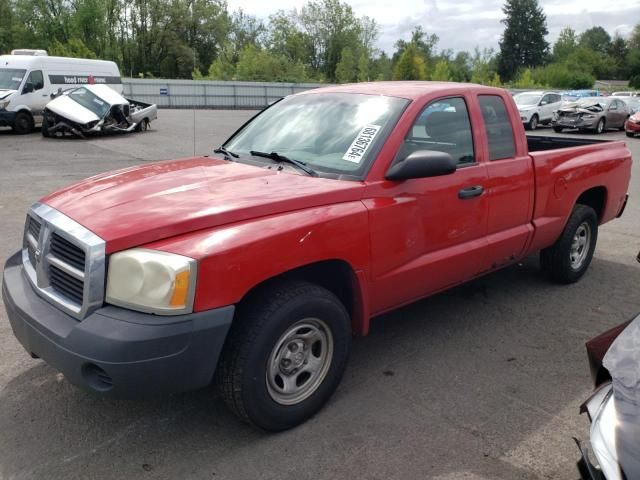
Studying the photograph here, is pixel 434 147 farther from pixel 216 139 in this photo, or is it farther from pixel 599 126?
pixel 599 126

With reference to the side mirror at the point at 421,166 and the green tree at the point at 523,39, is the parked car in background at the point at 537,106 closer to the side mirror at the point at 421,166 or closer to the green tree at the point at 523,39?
the side mirror at the point at 421,166

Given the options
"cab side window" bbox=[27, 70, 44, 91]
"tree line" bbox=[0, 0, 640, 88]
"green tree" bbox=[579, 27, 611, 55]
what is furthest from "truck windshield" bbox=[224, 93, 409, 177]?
"green tree" bbox=[579, 27, 611, 55]

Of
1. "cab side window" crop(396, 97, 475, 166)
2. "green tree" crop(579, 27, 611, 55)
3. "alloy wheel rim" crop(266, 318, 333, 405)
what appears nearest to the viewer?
"alloy wheel rim" crop(266, 318, 333, 405)

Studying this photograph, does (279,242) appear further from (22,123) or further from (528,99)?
(528,99)

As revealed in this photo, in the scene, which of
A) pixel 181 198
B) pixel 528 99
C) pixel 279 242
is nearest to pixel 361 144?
pixel 279 242

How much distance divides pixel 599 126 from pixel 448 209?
2312 cm

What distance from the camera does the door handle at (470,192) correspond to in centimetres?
395

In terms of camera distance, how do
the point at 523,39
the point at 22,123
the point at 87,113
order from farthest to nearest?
the point at 523,39 < the point at 22,123 < the point at 87,113

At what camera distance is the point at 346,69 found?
6631cm

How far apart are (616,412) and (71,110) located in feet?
61.1

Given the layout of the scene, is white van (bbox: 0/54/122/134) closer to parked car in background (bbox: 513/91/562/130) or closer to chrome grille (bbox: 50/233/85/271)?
parked car in background (bbox: 513/91/562/130)

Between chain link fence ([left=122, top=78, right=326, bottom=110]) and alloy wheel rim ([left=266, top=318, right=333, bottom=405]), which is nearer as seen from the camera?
alloy wheel rim ([left=266, top=318, right=333, bottom=405])

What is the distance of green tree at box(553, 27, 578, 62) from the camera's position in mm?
94688

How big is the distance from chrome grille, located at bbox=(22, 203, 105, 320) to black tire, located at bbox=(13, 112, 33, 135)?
1793 centimetres
